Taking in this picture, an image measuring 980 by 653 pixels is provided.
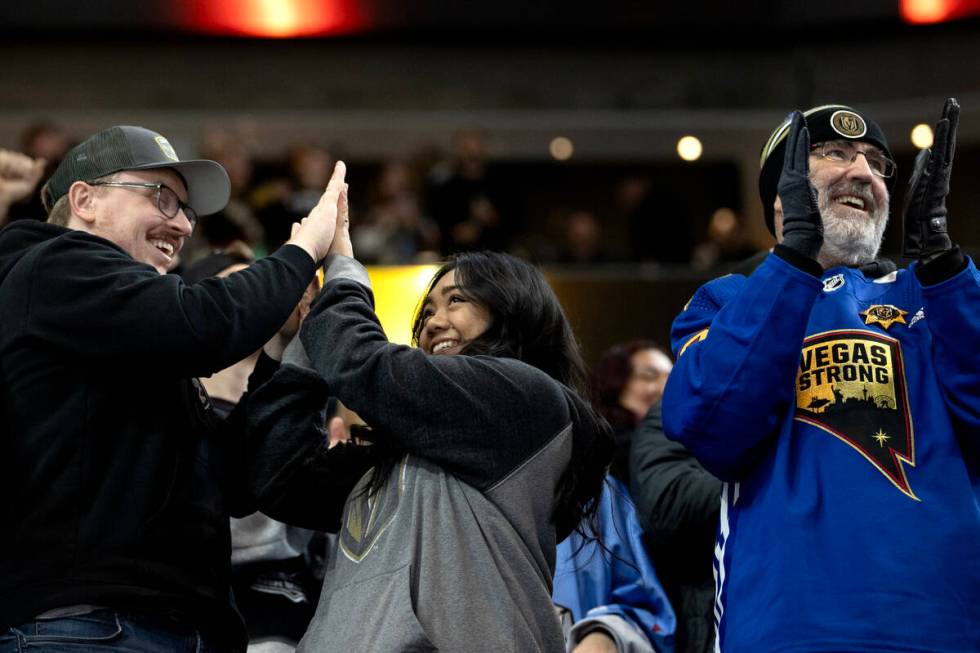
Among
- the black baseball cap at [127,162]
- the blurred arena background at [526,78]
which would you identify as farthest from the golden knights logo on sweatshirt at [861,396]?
the blurred arena background at [526,78]

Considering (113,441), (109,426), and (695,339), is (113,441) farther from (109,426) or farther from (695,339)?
(695,339)

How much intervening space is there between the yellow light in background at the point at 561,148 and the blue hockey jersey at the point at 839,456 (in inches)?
407

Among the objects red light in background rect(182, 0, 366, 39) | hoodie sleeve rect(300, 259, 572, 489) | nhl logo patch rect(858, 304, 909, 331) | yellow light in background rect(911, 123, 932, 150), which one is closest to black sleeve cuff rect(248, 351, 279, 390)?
hoodie sleeve rect(300, 259, 572, 489)

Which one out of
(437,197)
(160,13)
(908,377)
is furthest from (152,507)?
(160,13)

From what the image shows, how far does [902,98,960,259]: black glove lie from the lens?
274 cm

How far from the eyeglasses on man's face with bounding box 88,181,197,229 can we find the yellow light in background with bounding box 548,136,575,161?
10.1 m

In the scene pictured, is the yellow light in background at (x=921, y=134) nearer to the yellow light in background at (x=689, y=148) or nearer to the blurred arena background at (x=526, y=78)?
the blurred arena background at (x=526, y=78)

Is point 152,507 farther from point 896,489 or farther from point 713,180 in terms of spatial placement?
point 713,180

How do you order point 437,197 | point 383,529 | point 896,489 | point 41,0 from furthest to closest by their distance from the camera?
point 41,0 → point 437,197 → point 383,529 → point 896,489

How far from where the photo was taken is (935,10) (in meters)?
12.6

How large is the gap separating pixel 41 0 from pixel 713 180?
6430 mm

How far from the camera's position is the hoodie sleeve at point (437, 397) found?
277 centimetres

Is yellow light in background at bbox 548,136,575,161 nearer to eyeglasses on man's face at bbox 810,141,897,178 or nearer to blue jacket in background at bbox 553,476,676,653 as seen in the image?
blue jacket in background at bbox 553,476,676,653

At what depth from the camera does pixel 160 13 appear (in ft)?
41.5
